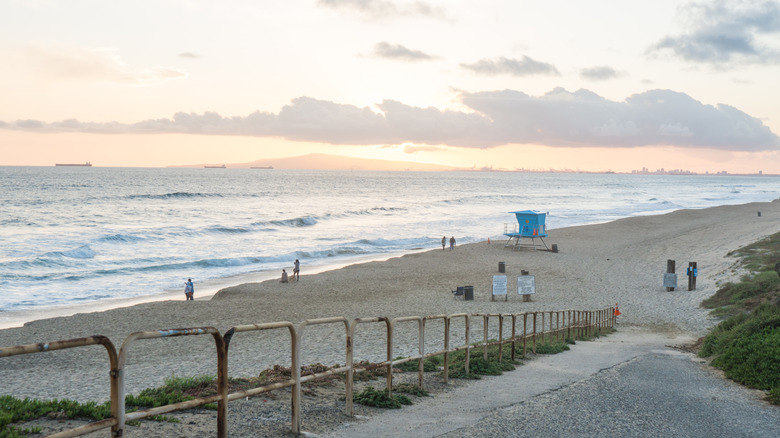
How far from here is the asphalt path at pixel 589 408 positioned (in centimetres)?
623

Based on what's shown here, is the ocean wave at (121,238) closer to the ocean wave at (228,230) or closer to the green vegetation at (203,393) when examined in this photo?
the ocean wave at (228,230)

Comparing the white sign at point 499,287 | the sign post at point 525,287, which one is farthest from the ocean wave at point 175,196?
the sign post at point 525,287

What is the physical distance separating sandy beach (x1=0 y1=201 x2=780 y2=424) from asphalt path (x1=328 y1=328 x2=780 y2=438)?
639 cm

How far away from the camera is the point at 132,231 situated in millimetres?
53531

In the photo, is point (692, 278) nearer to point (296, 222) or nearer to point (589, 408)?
point (589, 408)

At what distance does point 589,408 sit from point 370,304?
17.8 m

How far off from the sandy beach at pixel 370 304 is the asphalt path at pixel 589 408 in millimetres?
6386

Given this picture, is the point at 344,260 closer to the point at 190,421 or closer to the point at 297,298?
the point at 297,298

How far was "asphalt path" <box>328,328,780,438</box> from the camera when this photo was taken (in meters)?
6.23

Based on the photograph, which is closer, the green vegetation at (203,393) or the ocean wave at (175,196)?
the green vegetation at (203,393)

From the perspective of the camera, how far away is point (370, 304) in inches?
974

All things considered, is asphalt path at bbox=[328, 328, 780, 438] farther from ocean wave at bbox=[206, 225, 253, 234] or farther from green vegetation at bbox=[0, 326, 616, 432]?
ocean wave at bbox=[206, 225, 253, 234]

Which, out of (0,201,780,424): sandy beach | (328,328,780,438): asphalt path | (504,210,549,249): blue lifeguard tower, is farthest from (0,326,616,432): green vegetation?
(504,210,549,249): blue lifeguard tower

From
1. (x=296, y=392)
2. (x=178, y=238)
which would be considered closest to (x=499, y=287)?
(x=296, y=392)
